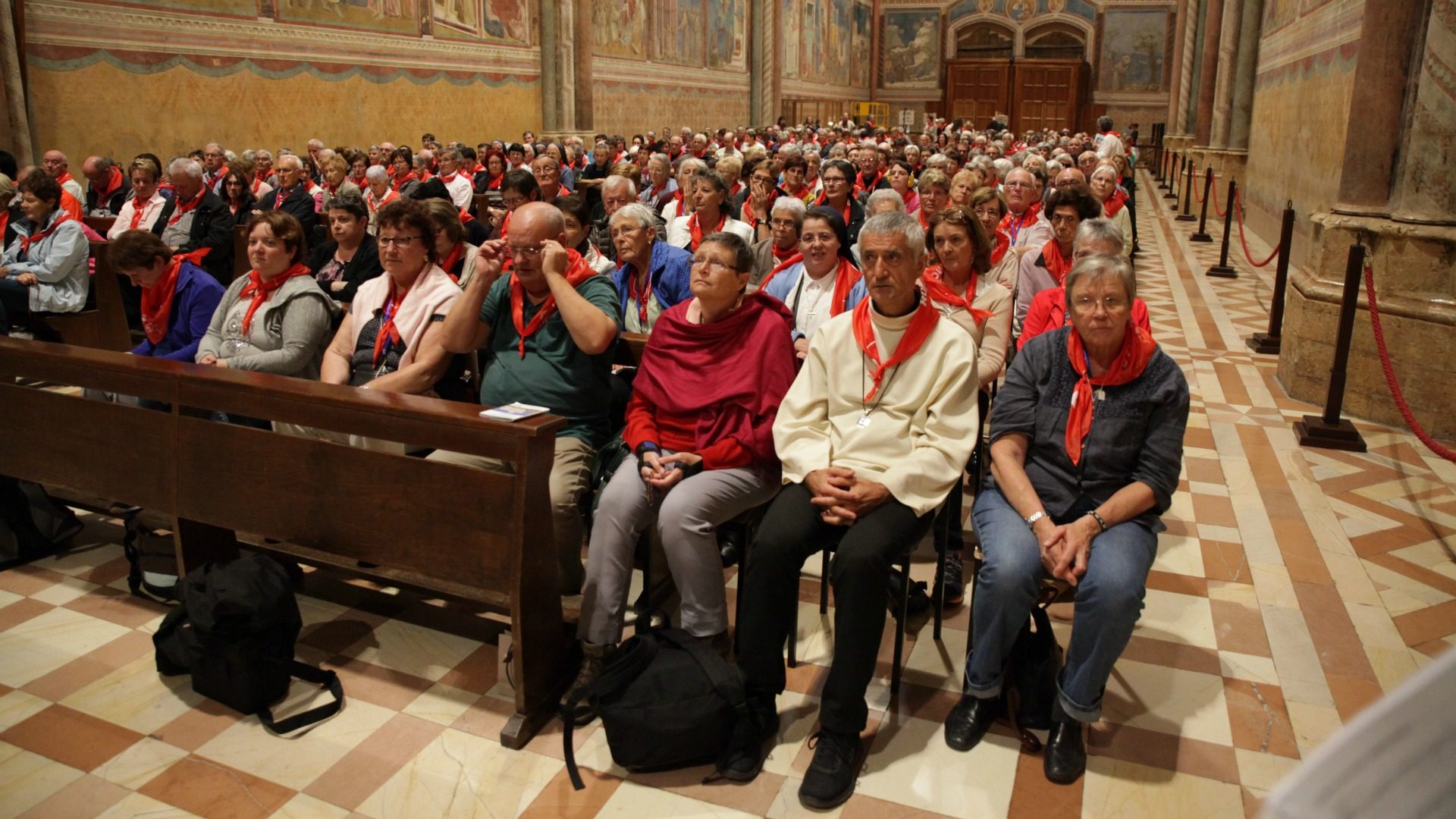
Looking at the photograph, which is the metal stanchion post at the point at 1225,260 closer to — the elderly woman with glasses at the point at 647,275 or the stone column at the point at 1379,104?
the stone column at the point at 1379,104

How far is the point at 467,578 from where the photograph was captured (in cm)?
322

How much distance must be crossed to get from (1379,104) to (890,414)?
488cm

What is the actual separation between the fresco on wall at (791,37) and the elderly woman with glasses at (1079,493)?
27.7 metres

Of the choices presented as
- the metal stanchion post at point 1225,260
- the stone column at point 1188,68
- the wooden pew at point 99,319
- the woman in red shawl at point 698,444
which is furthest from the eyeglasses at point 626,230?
the stone column at point 1188,68

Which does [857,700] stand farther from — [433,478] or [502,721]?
[433,478]

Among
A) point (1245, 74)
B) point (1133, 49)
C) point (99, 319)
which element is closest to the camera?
point (99, 319)

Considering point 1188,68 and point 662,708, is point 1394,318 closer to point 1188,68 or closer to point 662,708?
point 662,708

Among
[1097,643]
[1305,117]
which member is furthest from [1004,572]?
[1305,117]

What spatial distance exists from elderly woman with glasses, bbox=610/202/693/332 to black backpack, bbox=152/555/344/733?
2195 millimetres

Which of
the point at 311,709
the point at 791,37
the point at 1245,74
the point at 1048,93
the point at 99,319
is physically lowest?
the point at 311,709

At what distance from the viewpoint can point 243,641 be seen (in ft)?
10.8

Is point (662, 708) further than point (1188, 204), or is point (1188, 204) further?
point (1188, 204)

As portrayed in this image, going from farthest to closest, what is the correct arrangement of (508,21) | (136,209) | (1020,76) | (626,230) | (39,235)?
1. (1020,76)
2. (508,21)
3. (136,209)
4. (39,235)
5. (626,230)

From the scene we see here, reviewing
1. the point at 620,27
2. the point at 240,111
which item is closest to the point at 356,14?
the point at 240,111
